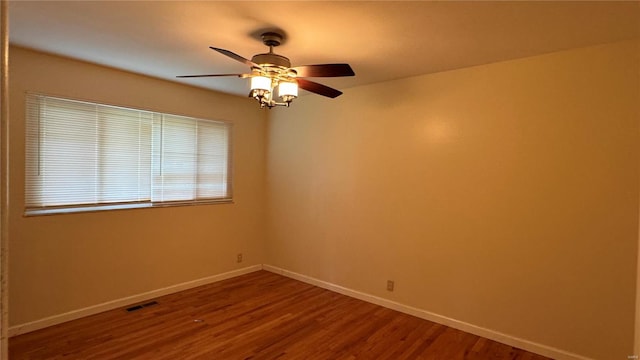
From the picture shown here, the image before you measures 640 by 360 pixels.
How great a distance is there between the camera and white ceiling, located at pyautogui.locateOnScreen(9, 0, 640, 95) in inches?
81.6

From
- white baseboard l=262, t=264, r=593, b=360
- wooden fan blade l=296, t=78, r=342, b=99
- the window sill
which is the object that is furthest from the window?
wooden fan blade l=296, t=78, r=342, b=99

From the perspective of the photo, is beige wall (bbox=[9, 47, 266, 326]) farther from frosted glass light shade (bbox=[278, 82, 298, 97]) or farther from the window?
frosted glass light shade (bbox=[278, 82, 298, 97])

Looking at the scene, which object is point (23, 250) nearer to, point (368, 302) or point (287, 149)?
point (287, 149)

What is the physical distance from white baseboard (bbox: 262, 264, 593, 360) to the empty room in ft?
0.06

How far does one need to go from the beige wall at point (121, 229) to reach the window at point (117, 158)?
0.10m

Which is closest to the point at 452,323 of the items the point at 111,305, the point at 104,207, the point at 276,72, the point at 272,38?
the point at 276,72

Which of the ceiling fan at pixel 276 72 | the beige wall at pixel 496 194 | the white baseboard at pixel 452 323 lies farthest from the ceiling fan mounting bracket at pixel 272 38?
the white baseboard at pixel 452 323

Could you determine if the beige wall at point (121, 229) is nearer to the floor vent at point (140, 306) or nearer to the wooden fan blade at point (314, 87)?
the floor vent at point (140, 306)

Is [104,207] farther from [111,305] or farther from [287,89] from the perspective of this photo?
[287,89]

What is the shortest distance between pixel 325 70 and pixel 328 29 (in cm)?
40

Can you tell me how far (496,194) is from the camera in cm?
306

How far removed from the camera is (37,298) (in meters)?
3.08

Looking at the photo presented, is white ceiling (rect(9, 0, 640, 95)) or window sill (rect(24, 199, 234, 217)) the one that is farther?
window sill (rect(24, 199, 234, 217))

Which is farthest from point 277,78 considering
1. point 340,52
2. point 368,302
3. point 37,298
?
point 37,298
